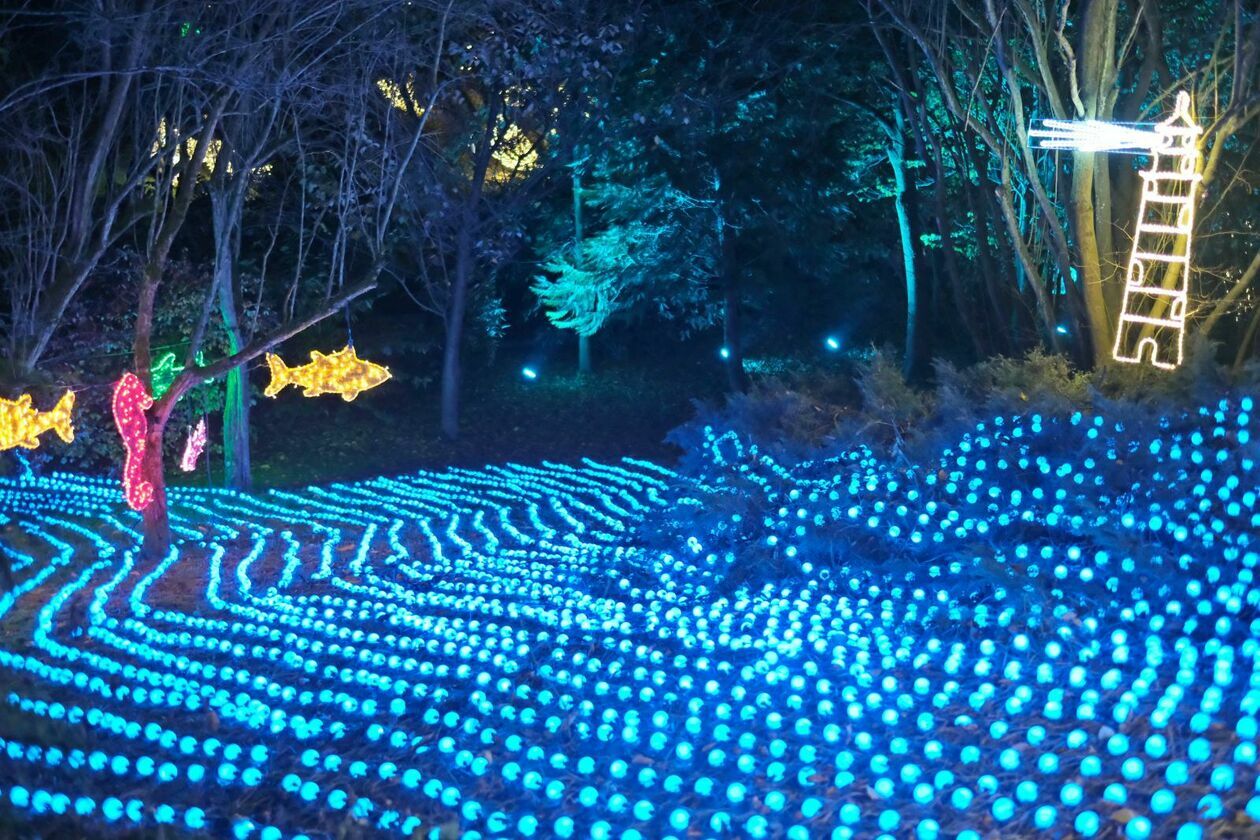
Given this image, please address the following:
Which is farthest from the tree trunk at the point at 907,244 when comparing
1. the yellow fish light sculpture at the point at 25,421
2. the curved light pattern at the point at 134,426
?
the yellow fish light sculpture at the point at 25,421

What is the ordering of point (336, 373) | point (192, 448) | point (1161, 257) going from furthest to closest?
1. point (192, 448)
2. point (336, 373)
3. point (1161, 257)

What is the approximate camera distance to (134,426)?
8836 millimetres

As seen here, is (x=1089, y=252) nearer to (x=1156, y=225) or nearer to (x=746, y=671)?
(x=1156, y=225)

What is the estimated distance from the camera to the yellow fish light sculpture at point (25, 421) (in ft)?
28.4

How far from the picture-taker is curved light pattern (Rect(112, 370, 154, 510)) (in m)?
8.79

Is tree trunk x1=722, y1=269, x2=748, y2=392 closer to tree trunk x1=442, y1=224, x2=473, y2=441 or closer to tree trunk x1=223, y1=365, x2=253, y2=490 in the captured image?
tree trunk x1=442, y1=224, x2=473, y2=441

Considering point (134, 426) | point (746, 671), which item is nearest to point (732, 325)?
point (134, 426)

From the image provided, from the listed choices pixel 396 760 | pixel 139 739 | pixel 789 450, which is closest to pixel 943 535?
pixel 789 450

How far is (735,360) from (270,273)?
745 cm

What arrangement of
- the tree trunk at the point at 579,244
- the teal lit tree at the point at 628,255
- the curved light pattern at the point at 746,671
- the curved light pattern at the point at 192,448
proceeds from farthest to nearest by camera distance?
the tree trunk at the point at 579,244 < the teal lit tree at the point at 628,255 < the curved light pattern at the point at 192,448 < the curved light pattern at the point at 746,671

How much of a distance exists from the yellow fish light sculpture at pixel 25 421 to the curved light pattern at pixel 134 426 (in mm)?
739

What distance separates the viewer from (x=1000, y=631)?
18.5ft

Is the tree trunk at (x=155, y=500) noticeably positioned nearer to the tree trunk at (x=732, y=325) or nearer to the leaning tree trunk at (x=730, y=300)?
the leaning tree trunk at (x=730, y=300)

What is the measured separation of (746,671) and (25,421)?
6.53m
